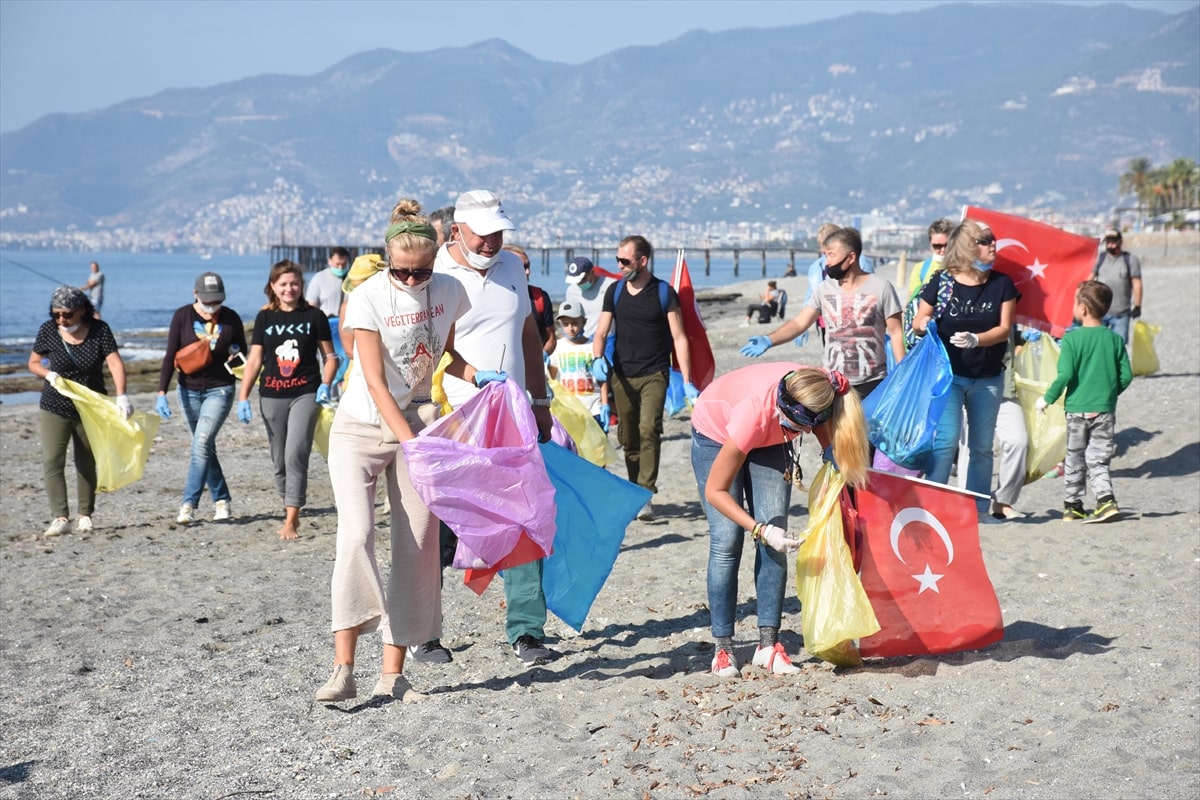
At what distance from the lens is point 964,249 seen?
704cm

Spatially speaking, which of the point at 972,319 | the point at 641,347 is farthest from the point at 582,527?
the point at 641,347

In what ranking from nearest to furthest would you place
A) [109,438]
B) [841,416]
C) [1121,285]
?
[841,416]
[109,438]
[1121,285]

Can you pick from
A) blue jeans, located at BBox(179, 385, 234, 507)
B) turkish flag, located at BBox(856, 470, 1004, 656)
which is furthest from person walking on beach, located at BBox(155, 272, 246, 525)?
turkish flag, located at BBox(856, 470, 1004, 656)

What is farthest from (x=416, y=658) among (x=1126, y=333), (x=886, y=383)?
(x=1126, y=333)

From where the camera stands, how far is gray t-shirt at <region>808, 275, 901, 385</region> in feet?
21.9

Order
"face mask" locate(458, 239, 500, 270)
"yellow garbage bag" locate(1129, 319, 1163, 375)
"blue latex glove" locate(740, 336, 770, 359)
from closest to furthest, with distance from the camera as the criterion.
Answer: "face mask" locate(458, 239, 500, 270)
"blue latex glove" locate(740, 336, 770, 359)
"yellow garbage bag" locate(1129, 319, 1163, 375)

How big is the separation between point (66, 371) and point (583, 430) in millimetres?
3431

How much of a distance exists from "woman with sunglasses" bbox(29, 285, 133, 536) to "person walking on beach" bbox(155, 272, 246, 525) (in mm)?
391

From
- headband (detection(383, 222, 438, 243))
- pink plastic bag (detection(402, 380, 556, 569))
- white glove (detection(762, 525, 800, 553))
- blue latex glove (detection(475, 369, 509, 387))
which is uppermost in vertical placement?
headband (detection(383, 222, 438, 243))

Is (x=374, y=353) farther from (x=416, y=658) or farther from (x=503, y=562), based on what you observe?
(x=416, y=658)

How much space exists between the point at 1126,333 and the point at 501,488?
9.72m

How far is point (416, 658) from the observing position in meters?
5.34

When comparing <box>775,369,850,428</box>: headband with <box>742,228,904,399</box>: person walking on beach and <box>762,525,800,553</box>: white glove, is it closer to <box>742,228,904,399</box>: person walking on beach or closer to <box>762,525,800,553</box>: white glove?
<box>762,525,800,553</box>: white glove

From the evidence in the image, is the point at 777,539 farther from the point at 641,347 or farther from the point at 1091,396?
the point at 1091,396
